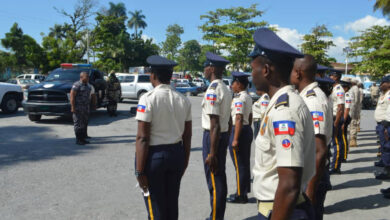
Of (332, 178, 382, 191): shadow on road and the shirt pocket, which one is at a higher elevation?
the shirt pocket

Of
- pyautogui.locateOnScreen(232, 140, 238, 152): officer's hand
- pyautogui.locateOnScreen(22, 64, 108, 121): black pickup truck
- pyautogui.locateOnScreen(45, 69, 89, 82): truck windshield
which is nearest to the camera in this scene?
pyautogui.locateOnScreen(232, 140, 238, 152): officer's hand

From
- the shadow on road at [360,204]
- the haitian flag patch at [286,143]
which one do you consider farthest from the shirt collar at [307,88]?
the shadow on road at [360,204]

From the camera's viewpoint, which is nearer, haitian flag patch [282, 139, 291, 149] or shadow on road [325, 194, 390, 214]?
haitian flag patch [282, 139, 291, 149]

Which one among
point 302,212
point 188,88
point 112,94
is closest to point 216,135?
point 302,212

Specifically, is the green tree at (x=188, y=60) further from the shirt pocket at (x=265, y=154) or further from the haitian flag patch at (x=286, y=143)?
the haitian flag patch at (x=286, y=143)

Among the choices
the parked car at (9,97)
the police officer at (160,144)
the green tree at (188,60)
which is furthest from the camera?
the green tree at (188,60)

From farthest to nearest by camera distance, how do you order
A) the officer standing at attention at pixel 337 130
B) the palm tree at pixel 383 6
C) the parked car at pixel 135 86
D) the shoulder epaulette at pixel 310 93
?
the parked car at pixel 135 86 < the palm tree at pixel 383 6 < the officer standing at attention at pixel 337 130 < the shoulder epaulette at pixel 310 93

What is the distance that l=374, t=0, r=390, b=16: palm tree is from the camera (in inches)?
454

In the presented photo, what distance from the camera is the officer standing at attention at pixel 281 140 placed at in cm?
162

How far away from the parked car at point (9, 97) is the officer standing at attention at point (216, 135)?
40.2 feet

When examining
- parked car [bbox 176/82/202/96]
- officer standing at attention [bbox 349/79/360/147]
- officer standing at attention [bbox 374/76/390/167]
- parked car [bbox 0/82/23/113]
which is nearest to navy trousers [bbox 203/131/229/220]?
officer standing at attention [bbox 374/76/390/167]

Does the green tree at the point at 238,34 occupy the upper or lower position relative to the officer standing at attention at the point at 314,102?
upper

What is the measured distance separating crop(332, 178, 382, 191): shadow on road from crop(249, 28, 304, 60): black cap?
4.35m

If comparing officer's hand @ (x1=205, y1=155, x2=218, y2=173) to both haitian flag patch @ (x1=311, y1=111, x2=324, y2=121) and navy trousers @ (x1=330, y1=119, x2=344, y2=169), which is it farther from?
navy trousers @ (x1=330, y1=119, x2=344, y2=169)
